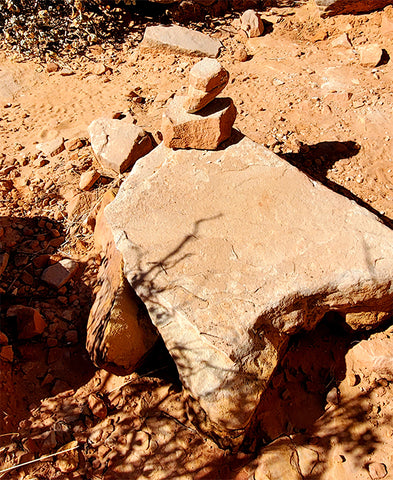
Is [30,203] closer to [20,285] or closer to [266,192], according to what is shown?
[20,285]

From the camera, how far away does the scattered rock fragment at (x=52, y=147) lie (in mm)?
4281

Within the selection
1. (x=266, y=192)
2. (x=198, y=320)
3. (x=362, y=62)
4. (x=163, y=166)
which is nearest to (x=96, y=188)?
(x=163, y=166)

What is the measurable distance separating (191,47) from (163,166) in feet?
9.31

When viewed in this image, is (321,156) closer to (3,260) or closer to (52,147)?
(52,147)

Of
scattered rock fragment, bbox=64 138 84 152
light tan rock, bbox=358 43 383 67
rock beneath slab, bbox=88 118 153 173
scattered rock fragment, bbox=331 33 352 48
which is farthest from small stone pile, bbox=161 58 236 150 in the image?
scattered rock fragment, bbox=331 33 352 48

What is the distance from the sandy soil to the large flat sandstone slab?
1.29 ft

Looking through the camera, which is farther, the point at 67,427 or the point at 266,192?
the point at 266,192

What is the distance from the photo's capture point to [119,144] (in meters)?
3.88

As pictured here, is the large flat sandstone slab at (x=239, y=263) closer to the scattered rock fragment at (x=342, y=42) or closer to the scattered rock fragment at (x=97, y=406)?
the scattered rock fragment at (x=97, y=406)

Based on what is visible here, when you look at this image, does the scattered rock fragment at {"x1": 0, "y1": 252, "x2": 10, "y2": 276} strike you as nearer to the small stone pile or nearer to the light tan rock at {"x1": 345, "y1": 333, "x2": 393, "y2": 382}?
the small stone pile

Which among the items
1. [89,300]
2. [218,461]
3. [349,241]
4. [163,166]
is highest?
[163,166]

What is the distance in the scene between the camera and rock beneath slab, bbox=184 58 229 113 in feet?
9.69

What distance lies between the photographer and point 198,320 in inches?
92.0

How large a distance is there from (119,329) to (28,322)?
2.38 feet
